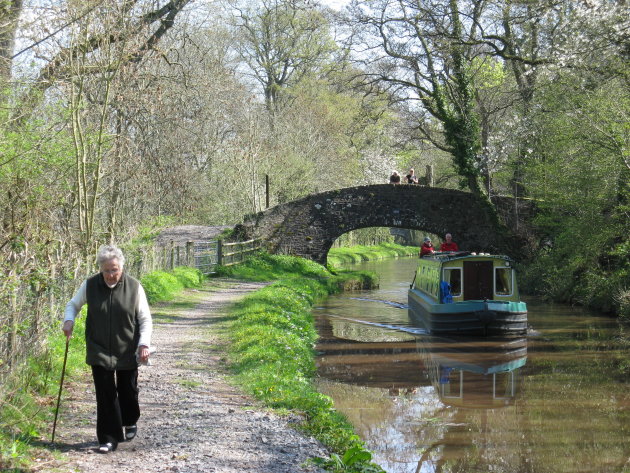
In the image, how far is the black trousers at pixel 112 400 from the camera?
5512mm

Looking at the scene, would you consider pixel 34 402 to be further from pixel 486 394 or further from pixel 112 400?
pixel 486 394

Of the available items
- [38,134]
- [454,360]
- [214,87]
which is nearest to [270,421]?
[38,134]

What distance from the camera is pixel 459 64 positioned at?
26.1 meters

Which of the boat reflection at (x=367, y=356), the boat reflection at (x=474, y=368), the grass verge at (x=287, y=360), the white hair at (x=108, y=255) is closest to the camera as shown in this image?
the white hair at (x=108, y=255)

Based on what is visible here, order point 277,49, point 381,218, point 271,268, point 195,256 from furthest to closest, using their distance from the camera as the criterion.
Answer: point 277,49, point 381,218, point 271,268, point 195,256

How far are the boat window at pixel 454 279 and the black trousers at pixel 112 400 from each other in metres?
12.8

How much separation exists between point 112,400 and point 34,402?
140 cm

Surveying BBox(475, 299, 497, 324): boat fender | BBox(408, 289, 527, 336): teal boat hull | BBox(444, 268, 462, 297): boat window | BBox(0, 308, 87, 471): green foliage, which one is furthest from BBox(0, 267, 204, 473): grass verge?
BBox(444, 268, 462, 297): boat window

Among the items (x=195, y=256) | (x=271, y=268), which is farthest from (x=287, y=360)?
(x=271, y=268)

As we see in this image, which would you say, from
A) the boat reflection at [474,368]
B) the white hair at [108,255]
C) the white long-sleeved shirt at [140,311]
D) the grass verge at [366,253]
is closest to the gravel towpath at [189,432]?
the white long-sleeved shirt at [140,311]

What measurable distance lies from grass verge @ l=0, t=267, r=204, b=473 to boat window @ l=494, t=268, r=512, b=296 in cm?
1063

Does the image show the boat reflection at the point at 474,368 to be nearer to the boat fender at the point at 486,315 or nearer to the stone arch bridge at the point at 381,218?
the boat fender at the point at 486,315

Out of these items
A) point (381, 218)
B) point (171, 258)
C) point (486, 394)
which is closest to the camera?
point (486, 394)

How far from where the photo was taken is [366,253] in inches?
1714
